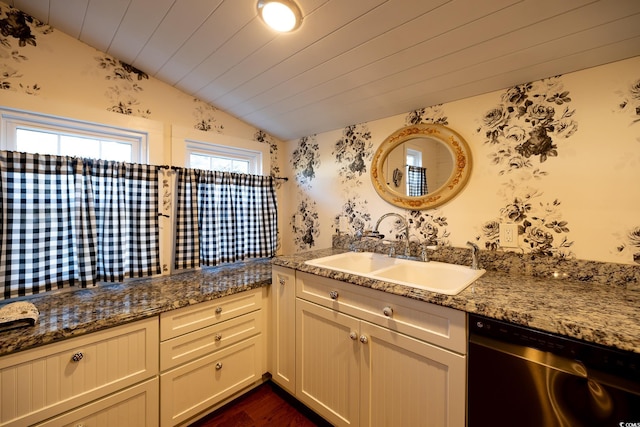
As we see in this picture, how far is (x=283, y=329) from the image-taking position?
1.61 m

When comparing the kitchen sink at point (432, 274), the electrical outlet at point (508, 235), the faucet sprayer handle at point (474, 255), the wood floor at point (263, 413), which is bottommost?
the wood floor at point (263, 413)

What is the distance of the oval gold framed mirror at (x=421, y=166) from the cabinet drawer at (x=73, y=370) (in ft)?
5.17

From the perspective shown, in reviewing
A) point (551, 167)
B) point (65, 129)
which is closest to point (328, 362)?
point (551, 167)

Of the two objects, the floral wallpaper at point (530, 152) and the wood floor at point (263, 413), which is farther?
the wood floor at point (263, 413)

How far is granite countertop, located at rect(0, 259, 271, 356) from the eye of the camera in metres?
0.99

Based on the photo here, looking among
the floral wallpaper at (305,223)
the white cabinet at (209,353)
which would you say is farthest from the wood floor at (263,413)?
the floral wallpaper at (305,223)

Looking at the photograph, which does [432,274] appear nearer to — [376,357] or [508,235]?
[508,235]

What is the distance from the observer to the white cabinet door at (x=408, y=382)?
3.07 feet

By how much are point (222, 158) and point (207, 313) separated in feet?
4.05

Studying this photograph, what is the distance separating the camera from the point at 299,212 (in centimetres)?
240

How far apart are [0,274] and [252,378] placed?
55.2 inches

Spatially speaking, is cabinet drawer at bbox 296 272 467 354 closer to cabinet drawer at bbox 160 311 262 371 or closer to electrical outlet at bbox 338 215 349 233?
cabinet drawer at bbox 160 311 262 371

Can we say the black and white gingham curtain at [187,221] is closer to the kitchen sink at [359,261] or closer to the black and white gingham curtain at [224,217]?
the black and white gingham curtain at [224,217]

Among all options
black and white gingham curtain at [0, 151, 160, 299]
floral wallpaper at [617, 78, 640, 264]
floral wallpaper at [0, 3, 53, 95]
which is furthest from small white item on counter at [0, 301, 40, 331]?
floral wallpaper at [617, 78, 640, 264]
